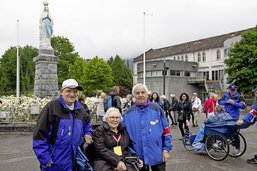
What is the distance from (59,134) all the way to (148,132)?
4.03 feet

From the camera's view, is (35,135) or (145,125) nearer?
(35,135)

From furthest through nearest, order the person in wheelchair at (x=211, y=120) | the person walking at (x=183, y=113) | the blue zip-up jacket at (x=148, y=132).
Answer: the person walking at (x=183, y=113), the person in wheelchair at (x=211, y=120), the blue zip-up jacket at (x=148, y=132)

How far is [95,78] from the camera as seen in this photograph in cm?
5459

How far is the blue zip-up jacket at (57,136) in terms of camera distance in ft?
11.7

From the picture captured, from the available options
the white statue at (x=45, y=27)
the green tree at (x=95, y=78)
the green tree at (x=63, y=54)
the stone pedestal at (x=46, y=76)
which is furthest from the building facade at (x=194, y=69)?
the stone pedestal at (x=46, y=76)

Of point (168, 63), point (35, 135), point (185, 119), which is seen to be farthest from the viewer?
point (168, 63)

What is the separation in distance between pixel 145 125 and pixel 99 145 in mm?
680

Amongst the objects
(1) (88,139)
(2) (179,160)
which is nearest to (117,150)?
(1) (88,139)

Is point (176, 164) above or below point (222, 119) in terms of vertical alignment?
below

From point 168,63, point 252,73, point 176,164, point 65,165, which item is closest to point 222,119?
point 176,164

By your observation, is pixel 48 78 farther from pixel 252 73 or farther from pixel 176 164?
pixel 252 73

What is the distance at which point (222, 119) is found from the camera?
26.0ft

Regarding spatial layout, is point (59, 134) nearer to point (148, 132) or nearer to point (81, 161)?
point (81, 161)

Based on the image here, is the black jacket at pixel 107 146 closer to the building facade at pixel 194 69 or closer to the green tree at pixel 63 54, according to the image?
the building facade at pixel 194 69
